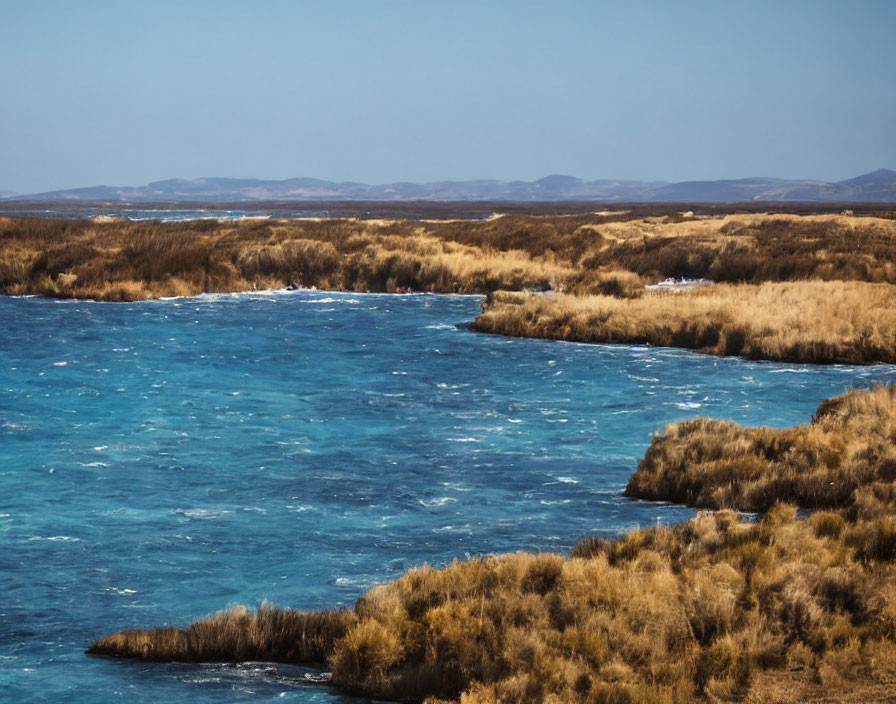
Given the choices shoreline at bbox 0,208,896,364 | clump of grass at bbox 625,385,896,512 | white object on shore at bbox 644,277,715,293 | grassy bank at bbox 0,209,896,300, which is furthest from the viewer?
grassy bank at bbox 0,209,896,300

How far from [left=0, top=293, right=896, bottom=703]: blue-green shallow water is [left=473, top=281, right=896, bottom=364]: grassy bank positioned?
3.82ft

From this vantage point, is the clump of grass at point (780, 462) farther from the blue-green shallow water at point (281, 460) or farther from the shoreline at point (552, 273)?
the shoreline at point (552, 273)

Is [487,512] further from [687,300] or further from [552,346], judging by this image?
[687,300]

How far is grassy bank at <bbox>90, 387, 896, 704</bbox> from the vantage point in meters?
8.56

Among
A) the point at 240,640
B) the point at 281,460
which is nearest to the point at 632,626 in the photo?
the point at 240,640

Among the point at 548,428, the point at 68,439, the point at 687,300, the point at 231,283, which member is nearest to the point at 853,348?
the point at 687,300

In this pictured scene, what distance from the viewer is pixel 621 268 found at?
46312 mm

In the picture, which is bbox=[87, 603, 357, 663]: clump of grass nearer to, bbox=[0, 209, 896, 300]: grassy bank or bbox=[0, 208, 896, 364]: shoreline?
bbox=[0, 208, 896, 364]: shoreline

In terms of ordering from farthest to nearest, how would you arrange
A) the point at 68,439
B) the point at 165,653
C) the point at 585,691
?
the point at 68,439 → the point at 165,653 → the point at 585,691

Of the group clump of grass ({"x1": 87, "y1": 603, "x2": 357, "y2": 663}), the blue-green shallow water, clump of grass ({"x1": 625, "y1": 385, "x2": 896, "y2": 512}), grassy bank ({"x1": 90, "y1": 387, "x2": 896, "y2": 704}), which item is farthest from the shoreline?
clump of grass ({"x1": 87, "y1": 603, "x2": 357, "y2": 663})

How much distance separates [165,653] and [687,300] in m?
27.2

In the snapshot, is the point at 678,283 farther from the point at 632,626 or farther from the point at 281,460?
the point at 632,626

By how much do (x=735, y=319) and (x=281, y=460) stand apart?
16713 mm

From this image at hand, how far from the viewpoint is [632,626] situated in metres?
9.43
